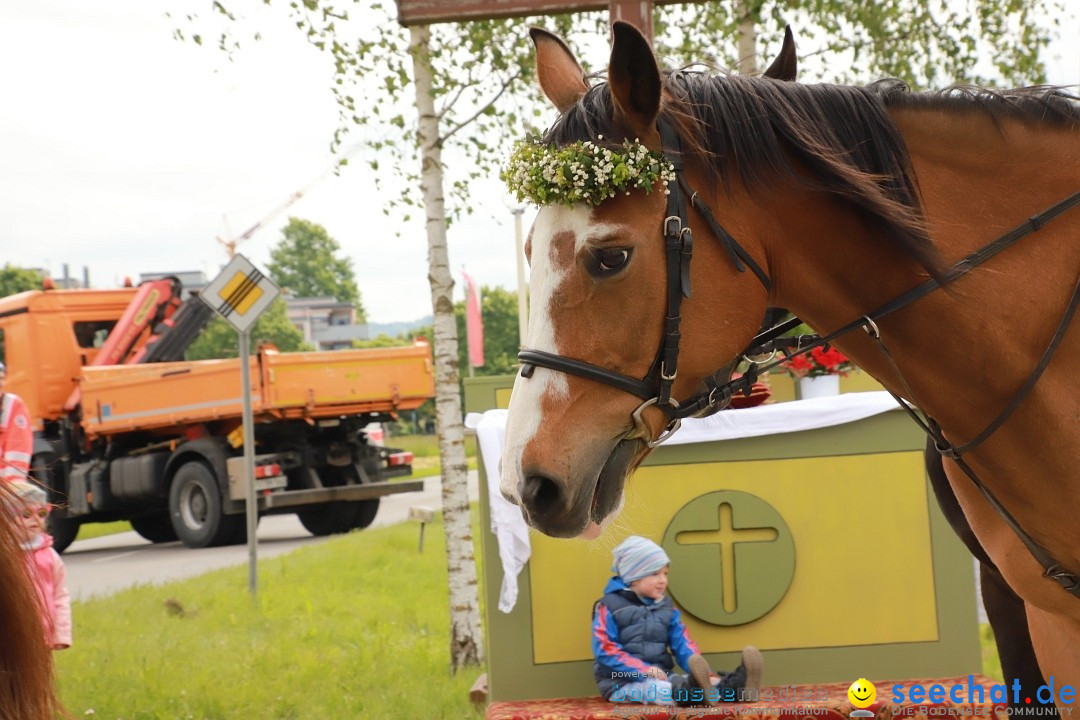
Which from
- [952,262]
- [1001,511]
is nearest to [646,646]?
[1001,511]

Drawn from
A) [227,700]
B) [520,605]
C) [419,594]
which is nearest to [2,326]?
[419,594]

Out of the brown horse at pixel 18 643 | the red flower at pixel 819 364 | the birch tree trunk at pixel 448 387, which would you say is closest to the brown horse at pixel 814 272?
the brown horse at pixel 18 643

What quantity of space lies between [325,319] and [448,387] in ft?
281

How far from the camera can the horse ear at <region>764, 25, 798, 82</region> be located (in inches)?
105

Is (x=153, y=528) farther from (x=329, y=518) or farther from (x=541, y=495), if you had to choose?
(x=541, y=495)

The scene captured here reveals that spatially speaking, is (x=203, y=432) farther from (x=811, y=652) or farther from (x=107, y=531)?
(x=811, y=652)

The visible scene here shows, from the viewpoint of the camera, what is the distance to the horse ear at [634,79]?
2.11 m

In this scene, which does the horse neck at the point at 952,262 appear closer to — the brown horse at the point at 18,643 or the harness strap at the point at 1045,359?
the harness strap at the point at 1045,359

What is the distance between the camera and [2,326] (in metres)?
14.5

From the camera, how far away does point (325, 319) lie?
296 ft

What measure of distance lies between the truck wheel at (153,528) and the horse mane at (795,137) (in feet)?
47.7

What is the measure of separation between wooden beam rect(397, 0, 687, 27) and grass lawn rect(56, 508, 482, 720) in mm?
3431

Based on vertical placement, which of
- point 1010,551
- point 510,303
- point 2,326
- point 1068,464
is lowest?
point 1010,551

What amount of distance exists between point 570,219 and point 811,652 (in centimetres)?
309
